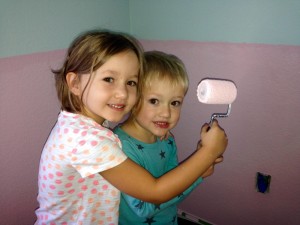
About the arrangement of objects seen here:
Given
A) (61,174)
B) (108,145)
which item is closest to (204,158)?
(108,145)

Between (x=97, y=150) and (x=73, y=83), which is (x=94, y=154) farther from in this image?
(x=73, y=83)

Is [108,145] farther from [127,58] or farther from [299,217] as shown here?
[299,217]

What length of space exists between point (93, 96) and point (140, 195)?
0.27 m

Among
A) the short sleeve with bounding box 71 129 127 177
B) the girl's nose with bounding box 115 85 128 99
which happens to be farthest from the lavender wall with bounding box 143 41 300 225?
the short sleeve with bounding box 71 129 127 177

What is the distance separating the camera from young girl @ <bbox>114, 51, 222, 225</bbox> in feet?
2.67

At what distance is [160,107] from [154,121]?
0.05 m

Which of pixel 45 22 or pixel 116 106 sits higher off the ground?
pixel 45 22

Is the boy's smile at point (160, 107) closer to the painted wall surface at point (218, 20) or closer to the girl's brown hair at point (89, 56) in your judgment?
the girl's brown hair at point (89, 56)

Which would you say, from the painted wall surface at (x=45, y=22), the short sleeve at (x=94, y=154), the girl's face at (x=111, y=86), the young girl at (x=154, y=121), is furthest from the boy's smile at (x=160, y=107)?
the painted wall surface at (x=45, y=22)

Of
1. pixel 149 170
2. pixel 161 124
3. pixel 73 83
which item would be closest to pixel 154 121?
pixel 161 124

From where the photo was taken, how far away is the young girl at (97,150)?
2.05 ft

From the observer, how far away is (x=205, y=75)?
3.38 ft

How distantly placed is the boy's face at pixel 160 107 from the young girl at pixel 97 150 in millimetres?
69

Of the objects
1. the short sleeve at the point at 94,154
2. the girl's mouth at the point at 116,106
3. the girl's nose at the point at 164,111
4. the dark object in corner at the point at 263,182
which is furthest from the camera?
the dark object in corner at the point at 263,182
